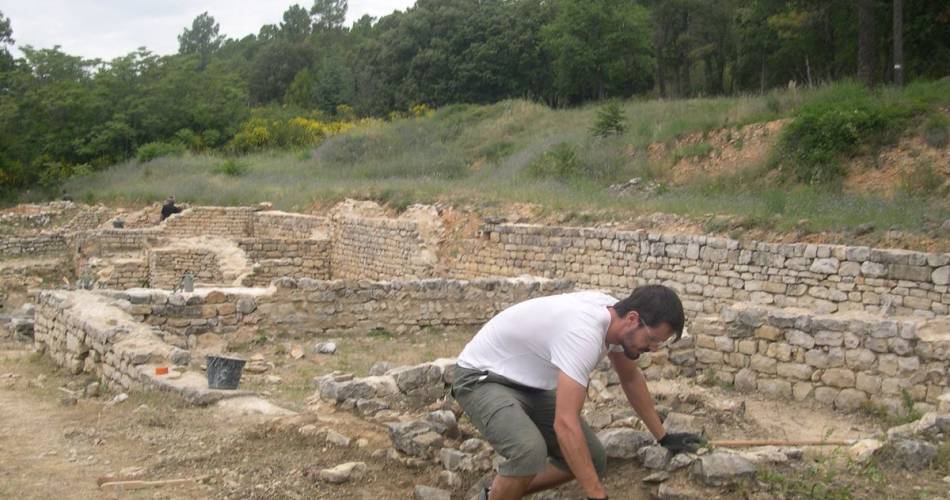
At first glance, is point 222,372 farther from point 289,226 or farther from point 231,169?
point 231,169

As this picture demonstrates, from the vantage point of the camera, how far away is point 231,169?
3262 centimetres

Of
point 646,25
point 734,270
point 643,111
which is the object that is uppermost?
point 646,25

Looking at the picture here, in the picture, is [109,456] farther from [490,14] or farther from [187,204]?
[490,14]

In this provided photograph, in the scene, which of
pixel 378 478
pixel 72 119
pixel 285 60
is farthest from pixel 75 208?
pixel 285 60

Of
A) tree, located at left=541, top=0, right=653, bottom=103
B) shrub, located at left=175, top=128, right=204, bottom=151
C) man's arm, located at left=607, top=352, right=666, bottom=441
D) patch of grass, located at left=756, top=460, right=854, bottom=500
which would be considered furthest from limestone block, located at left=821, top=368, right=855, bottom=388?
shrub, located at left=175, top=128, right=204, bottom=151

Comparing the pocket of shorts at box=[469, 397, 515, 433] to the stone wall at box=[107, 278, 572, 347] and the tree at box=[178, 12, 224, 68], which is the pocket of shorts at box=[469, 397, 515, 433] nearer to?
the stone wall at box=[107, 278, 572, 347]

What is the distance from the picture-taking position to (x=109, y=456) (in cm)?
612

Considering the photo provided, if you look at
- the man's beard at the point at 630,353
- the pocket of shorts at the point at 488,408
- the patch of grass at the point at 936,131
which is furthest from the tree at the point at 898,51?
the pocket of shorts at the point at 488,408

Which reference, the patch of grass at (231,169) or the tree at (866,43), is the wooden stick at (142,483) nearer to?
the tree at (866,43)

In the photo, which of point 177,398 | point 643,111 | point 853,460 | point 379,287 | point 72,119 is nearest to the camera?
point 853,460

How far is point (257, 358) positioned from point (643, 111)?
63.4 ft

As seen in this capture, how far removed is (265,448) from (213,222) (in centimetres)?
2007

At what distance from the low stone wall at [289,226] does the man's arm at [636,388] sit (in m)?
18.3

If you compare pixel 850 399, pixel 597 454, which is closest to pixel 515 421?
pixel 597 454
